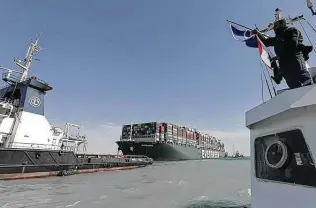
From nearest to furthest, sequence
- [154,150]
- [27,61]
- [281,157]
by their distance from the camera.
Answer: [281,157], [27,61], [154,150]

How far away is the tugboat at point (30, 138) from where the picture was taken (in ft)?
56.3

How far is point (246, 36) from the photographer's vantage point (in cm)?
546

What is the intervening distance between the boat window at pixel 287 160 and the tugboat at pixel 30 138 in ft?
59.2

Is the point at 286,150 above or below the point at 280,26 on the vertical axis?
below

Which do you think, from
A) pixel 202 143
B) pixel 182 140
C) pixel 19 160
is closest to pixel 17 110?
pixel 19 160

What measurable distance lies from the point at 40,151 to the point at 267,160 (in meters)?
19.1

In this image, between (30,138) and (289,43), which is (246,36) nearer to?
(289,43)

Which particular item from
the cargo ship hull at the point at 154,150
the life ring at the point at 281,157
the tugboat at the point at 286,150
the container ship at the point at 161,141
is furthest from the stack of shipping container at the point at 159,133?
the life ring at the point at 281,157

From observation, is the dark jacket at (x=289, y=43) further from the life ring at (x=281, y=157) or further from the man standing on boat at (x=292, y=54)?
the life ring at (x=281, y=157)

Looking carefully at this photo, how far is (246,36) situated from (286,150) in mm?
3284

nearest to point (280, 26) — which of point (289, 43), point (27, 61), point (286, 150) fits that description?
point (289, 43)

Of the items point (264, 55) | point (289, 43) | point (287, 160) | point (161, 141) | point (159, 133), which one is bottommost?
point (287, 160)

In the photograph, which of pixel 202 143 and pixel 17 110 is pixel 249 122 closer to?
pixel 17 110

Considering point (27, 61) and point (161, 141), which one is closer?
point (27, 61)
